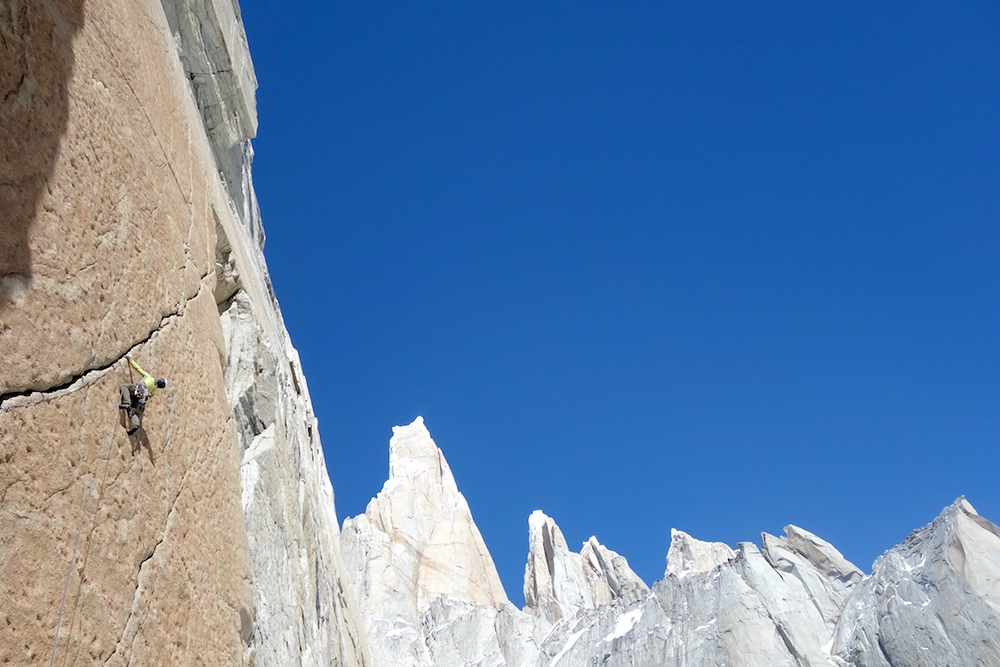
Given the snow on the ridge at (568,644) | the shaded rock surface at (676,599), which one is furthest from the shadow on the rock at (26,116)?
the snow on the ridge at (568,644)

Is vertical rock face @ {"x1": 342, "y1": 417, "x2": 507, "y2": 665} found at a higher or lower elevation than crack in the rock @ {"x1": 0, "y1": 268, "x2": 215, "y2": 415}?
higher

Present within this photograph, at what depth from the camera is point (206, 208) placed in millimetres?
6629

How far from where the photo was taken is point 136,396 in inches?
156

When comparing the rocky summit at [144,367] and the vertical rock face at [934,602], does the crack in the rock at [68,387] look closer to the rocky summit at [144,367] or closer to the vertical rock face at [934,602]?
the rocky summit at [144,367]

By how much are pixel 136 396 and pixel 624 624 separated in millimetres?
51208

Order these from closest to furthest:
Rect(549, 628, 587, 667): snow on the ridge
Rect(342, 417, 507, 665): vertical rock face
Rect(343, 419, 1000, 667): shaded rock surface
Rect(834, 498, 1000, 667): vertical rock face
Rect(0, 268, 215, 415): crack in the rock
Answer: Rect(0, 268, 215, 415): crack in the rock, Rect(834, 498, 1000, 667): vertical rock face, Rect(343, 419, 1000, 667): shaded rock surface, Rect(549, 628, 587, 667): snow on the ridge, Rect(342, 417, 507, 665): vertical rock face

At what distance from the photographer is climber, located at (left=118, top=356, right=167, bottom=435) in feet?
12.8

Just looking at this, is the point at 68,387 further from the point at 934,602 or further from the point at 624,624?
the point at 624,624

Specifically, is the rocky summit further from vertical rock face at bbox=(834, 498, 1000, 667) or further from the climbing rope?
vertical rock face at bbox=(834, 498, 1000, 667)

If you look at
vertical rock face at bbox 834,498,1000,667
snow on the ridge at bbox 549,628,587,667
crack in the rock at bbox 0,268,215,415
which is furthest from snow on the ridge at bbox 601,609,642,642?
crack in the rock at bbox 0,268,215,415

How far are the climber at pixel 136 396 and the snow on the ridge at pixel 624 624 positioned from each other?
5007cm

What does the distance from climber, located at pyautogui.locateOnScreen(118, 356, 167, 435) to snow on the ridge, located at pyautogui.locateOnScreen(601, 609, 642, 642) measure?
50072mm

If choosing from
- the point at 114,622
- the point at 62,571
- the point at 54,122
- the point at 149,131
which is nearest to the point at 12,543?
the point at 62,571

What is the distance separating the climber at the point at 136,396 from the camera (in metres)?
3.90
